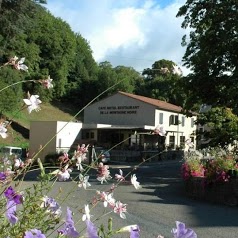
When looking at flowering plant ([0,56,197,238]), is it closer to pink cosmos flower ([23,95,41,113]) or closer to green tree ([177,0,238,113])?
pink cosmos flower ([23,95,41,113])

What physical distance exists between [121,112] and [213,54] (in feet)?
101

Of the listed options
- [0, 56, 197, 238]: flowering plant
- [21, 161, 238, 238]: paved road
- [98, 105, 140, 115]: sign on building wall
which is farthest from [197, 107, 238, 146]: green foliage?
[98, 105, 140, 115]: sign on building wall

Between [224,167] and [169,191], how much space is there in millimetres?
2644

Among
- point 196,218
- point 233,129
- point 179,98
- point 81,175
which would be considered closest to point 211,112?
point 179,98

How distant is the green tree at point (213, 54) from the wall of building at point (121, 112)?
2619 centimetres

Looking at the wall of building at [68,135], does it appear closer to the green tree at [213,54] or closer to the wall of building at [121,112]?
the wall of building at [121,112]

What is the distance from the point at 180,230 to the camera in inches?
70.9

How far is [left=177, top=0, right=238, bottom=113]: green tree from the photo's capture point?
23.4 meters

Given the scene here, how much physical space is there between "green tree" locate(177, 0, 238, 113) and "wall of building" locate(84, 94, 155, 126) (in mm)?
26187

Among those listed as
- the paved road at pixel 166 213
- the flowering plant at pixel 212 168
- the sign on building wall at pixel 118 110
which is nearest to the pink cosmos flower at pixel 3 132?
the paved road at pixel 166 213

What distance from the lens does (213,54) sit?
24047 millimetres

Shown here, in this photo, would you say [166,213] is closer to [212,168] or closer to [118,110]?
[212,168]

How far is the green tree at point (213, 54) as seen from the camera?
76.7 ft

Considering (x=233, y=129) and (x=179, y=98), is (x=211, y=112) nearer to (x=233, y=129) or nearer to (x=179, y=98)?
(x=179, y=98)
